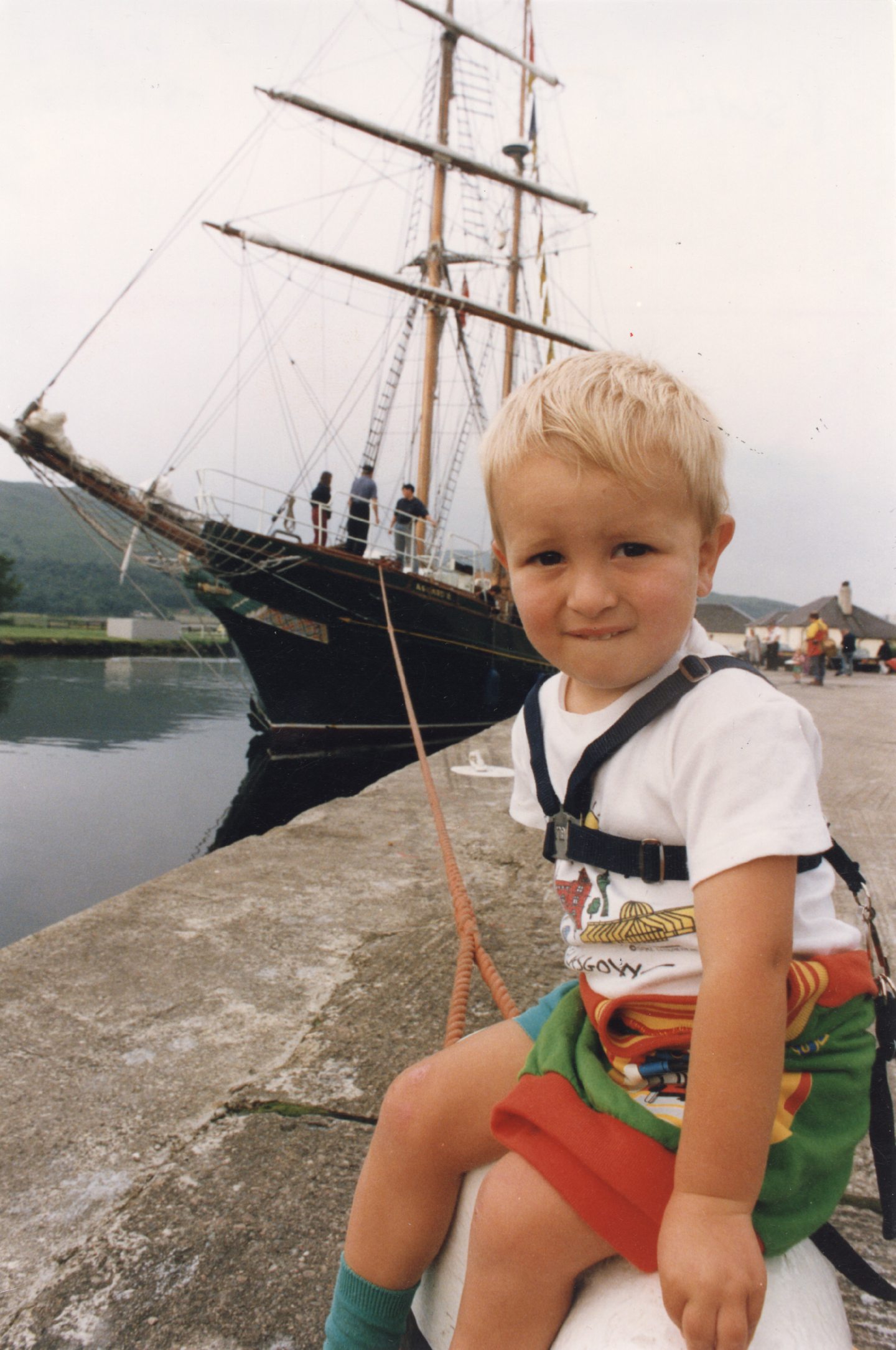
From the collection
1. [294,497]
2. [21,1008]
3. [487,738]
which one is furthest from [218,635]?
[21,1008]

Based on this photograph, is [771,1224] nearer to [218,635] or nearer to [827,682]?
[827,682]

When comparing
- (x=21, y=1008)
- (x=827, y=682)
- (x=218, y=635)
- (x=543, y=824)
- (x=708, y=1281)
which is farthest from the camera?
(x=218, y=635)

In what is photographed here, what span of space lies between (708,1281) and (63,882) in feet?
21.4

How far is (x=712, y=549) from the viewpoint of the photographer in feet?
3.15

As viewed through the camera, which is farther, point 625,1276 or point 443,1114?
point 443,1114

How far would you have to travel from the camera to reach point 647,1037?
848 millimetres

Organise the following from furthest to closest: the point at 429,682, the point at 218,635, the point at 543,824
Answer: the point at 218,635 < the point at 429,682 < the point at 543,824

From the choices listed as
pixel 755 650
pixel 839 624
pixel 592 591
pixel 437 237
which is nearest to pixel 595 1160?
pixel 592 591

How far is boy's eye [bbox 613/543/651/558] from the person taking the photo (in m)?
0.87

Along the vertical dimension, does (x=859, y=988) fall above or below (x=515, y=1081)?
above

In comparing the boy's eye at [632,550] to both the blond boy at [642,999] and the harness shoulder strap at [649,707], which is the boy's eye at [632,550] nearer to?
the blond boy at [642,999]

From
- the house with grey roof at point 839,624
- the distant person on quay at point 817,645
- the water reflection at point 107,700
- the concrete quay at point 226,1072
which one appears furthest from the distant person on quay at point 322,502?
the house with grey roof at point 839,624

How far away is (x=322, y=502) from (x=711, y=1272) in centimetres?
1572

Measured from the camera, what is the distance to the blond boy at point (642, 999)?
2.41 ft
